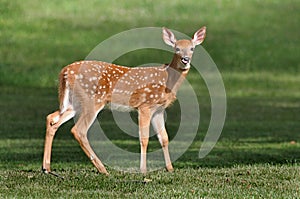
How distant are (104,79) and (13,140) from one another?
312 inches

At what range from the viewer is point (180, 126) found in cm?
2508

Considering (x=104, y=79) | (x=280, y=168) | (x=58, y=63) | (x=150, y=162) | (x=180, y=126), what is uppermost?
(x=104, y=79)

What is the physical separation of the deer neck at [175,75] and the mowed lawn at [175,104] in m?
1.17

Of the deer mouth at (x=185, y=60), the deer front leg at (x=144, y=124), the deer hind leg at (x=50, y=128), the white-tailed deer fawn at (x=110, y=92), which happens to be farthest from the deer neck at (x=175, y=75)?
the deer hind leg at (x=50, y=128)

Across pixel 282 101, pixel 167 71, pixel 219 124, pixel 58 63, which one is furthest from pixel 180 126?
pixel 58 63

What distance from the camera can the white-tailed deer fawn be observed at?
13.6 meters

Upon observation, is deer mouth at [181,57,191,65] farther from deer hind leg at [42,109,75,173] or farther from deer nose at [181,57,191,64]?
deer hind leg at [42,109,75,173]

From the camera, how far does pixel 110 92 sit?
1376cm

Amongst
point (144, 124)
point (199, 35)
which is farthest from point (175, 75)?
point (144, 124)

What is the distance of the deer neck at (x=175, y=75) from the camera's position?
14.1m

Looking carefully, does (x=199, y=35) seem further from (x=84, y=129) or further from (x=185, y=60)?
(x=84, y=129)

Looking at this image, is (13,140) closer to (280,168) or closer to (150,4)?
(280,168)

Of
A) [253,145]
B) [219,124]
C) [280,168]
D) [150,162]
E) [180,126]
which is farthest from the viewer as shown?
[219,124]

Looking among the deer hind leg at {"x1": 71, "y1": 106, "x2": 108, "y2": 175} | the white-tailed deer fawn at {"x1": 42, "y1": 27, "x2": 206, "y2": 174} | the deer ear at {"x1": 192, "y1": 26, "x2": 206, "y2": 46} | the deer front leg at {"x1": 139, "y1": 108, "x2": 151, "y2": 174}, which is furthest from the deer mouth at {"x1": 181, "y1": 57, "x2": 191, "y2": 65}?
the deer hind leg at {"x1": 71, "y1": 106, "x2": 108, "y2": 175}
